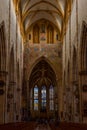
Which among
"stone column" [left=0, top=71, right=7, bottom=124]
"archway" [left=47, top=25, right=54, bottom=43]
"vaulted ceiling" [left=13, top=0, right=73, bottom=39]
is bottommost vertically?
"stone column" [left=0, top=71, right=7, bottom=124]

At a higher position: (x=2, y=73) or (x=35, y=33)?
(x=35, y=33)

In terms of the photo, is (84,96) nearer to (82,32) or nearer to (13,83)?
(82,32)

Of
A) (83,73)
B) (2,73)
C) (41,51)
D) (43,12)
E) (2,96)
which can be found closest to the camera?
(2,96)

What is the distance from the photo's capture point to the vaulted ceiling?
33.5 metres

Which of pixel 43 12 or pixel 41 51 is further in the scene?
pixel 41 51

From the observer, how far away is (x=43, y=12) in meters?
39.9

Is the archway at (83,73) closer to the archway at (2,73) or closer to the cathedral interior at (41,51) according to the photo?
Answer: the cathedral interior at (41,51)

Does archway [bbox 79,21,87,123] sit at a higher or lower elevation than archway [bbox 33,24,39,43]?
lower

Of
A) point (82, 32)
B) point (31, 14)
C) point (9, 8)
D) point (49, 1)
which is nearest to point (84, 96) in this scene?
point (82, 32)

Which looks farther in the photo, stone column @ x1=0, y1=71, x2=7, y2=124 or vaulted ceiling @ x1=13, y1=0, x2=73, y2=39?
vaulted ceiling @ x1=13, y1=0, x2=73, y2=39

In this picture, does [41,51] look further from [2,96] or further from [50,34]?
[2,96]

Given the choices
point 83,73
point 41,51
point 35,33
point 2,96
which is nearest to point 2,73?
point 2,96

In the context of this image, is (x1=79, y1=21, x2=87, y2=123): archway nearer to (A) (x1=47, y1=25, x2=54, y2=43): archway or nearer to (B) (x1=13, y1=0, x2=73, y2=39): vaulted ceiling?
(B) (x1=13, y1=0, x2=73, y2=39): vaulted ceiling

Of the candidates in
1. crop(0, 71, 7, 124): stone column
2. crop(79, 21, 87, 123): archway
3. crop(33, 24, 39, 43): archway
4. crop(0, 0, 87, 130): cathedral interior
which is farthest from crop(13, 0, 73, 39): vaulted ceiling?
crop(0, 71, 7, 124): stone column
